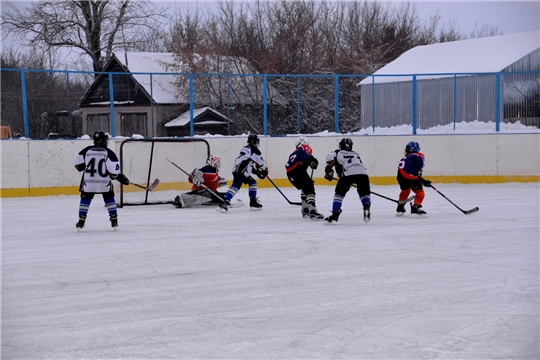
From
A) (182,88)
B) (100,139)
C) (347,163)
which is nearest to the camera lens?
(100,139)

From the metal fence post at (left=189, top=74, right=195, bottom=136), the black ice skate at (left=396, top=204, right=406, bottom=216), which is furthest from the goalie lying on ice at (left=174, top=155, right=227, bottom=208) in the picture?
the metal fence post at (left=189, top=74, right=195, bottom=136)

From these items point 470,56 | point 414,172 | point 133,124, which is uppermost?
point 470,56

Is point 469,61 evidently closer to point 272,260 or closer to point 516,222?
point 516,222

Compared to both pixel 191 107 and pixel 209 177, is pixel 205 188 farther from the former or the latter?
pixel 191 107

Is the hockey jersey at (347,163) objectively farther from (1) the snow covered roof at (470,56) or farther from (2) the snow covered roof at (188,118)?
(1) the snow covered roof at (470,56)

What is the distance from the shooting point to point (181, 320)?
4.31 metres

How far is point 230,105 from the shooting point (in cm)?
1548

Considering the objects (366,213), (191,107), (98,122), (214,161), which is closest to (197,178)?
(214,161)

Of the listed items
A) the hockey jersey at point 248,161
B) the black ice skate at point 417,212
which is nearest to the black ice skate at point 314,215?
the black ice skate at point 417,212

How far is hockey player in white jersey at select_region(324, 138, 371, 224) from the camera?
28.9 feet

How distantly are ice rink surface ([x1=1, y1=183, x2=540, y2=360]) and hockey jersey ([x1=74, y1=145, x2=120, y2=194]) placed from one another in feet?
1.77

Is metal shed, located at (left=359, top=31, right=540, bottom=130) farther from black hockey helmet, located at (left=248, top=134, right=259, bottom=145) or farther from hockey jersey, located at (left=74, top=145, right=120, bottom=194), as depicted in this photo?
hockey jersey, located at (left=74, top=145, right=120, bottom=194)

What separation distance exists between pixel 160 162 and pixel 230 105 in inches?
115

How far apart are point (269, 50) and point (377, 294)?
73.4 feet
